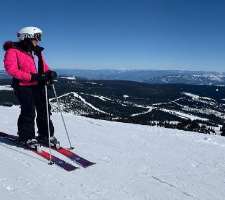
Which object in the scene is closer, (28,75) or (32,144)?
(28,75)

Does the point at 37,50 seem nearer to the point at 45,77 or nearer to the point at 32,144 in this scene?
the point at 45,77

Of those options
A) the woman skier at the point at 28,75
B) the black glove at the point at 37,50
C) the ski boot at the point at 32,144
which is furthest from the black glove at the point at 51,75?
the ski boot at the point at 32,144

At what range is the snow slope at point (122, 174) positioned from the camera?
21.2 ft

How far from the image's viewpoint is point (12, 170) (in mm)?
7348

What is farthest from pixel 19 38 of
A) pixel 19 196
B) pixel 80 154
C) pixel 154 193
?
pixel 154 193

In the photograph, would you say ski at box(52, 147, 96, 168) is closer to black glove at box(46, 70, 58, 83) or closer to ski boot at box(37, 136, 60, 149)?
ski boot at box(37, 136, 60, 149)

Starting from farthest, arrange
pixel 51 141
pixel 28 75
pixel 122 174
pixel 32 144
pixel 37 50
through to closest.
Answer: pixel 51 141 < pixel 37 50 < pixel 32 144 < pixel 28 75 < pixel 122 174

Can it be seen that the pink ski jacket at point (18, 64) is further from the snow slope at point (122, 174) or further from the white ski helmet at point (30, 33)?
the snow slope at point (122, 174)

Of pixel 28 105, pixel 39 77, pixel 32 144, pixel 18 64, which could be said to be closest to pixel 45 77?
pixel 39 77

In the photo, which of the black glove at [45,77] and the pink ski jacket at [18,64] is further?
the black glove at [45,77]

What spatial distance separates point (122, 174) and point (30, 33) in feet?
14.2

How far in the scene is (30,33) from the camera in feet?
29.3

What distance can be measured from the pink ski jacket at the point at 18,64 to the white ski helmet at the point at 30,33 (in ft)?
1.23

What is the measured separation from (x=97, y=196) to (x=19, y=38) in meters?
4.94
